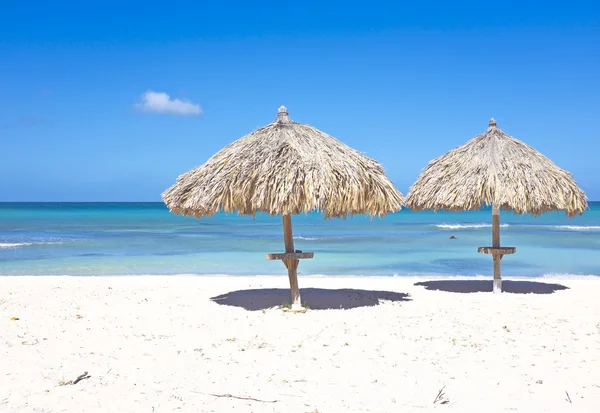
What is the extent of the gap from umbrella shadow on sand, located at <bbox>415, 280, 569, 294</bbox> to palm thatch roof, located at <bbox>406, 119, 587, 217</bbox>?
4.32 feet

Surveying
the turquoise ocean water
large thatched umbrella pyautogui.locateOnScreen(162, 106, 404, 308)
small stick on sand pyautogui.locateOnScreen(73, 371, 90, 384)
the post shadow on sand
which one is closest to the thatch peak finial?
large thatched umbrella pyautogui.locateOnScreen(162, 106, 404, 308)

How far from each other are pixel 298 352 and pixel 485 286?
5.40m

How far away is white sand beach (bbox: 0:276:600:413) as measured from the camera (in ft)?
13.6

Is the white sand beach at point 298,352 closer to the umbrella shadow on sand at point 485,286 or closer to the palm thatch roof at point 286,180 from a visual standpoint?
the umbrella shadow on sand at point 485,286

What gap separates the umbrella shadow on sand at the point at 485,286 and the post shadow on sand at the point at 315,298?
1.16 metres

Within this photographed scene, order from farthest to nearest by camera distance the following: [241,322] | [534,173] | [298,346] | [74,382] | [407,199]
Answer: [407,199] → [534,173] → [241,322] → [298,346] → [74,382]

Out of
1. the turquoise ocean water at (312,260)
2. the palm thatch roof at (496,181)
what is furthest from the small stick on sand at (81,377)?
the turquoise ocean water at (312,260)

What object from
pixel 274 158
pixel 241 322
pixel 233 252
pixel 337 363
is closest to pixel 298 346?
pixel 337 363

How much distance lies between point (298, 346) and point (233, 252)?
1300 centimetres

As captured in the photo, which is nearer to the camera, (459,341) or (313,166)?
(459,341)

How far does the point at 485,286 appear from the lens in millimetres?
9859

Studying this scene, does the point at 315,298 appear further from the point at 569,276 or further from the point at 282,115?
the point at 569,276

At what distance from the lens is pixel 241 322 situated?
22.1 ft

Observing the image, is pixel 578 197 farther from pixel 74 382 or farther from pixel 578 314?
pixel 74 382
